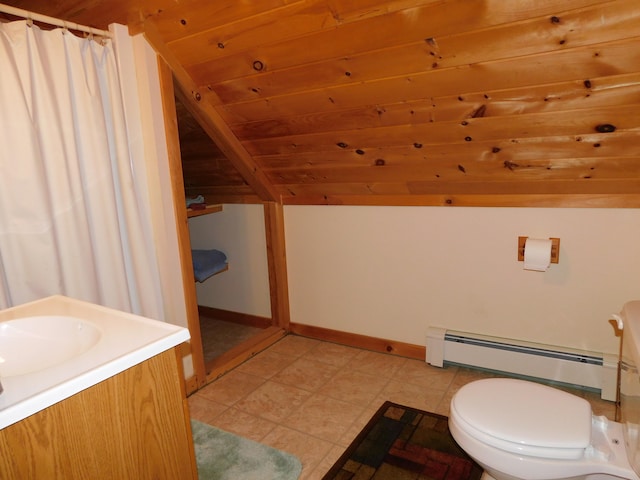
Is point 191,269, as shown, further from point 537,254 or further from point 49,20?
point 537,254

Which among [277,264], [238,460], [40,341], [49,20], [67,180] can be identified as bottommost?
[238,460]

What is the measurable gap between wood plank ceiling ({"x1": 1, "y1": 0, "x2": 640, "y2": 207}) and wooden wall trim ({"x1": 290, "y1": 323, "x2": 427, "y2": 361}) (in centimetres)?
95

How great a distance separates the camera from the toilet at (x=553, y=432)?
1226 mm

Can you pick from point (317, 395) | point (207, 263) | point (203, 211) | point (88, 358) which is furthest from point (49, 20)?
point (317, 395)

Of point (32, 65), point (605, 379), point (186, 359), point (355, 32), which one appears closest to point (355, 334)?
point (186, 359)

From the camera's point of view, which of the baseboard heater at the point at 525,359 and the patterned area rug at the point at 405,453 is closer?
the patterned area rug at the point at 405,453

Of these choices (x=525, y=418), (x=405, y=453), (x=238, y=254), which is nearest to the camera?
(x=525, y=418)

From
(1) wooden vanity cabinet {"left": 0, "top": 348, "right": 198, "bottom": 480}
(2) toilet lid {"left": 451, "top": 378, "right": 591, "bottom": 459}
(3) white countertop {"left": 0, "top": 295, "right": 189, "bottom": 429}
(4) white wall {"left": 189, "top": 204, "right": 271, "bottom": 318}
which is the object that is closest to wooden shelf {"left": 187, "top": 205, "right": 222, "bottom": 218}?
(4) white wall {"left": 189, "top": 204, "right": 271, "bottom": 318}

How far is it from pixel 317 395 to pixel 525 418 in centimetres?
122

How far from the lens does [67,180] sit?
174 centimetres

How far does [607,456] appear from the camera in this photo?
1.24m

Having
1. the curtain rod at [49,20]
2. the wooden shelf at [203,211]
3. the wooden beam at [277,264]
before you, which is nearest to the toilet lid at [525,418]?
the wooden beam at [277,264]

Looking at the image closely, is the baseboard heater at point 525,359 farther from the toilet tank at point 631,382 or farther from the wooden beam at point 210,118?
the wooden beam at point 210,118

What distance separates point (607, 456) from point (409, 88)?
1468mm
